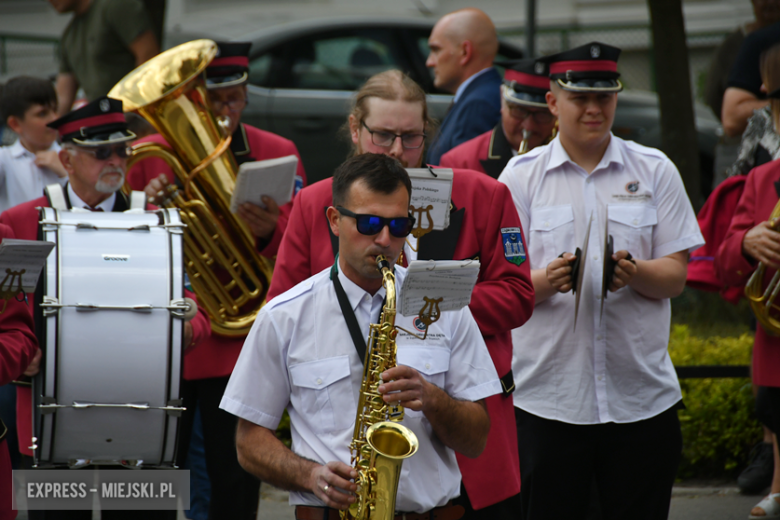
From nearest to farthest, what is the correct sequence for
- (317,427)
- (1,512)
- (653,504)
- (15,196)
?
(317,427) → (1,512) → (653,504) → (15,196)

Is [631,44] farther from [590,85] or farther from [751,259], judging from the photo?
[590,85]

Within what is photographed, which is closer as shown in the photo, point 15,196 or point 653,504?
point 653,504

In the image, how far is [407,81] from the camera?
3.56 metres

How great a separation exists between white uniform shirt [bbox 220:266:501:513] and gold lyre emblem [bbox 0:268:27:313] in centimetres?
73

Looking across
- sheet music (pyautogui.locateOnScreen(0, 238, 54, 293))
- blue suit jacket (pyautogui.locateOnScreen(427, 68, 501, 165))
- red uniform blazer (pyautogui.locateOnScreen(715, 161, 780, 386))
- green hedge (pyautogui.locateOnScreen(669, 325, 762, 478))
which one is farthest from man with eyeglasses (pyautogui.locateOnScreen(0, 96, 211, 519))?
green hedge (pyautogui.locateOnScreen(669, 325, 762, 478))

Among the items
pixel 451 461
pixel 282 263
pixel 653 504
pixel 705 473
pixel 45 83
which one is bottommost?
pixel 705 473

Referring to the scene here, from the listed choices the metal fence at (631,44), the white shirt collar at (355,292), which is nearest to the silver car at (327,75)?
the metal fence at (631,44)

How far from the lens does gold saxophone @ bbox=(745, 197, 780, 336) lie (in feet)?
13.5

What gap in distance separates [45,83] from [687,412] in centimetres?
422

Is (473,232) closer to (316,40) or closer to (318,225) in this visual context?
(318,225)

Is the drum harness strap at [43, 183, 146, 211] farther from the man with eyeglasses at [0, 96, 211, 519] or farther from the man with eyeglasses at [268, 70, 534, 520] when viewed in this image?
the man with eyeglasses at [268, 70, 534, 520]

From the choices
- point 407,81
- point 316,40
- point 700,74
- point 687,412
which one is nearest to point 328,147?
point 316,40

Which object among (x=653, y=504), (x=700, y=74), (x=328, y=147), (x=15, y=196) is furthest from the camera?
(x=700, y=74)

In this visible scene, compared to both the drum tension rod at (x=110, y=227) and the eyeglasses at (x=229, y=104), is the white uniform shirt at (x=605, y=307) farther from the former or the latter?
the eyeglasses at (x=229, y=104)
